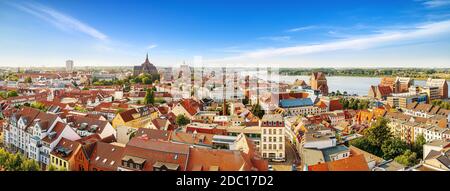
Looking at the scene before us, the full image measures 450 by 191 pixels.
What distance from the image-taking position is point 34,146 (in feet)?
12.6

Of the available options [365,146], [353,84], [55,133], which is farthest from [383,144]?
[353,84]

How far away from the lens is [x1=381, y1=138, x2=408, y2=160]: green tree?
5.14m

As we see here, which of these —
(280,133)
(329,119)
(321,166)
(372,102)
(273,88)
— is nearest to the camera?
(321,166)

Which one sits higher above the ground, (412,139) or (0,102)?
(0,102)

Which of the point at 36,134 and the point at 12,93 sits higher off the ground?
the point at 12,93

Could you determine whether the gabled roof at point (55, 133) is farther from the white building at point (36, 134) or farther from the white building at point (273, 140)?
the white building at point (273, 140)

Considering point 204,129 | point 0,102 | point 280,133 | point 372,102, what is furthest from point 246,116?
point 372,102

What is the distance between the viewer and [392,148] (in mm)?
5301

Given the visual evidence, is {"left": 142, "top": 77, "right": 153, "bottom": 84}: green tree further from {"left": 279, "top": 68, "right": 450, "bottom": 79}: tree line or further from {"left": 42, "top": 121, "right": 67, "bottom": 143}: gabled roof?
{"left": 42, "top": 121, "right": 67, "bottom": 143}: gabled roof

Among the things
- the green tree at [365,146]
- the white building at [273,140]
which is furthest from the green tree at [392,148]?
the white building at [273,140]

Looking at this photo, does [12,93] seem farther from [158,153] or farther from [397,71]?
[397,71]
